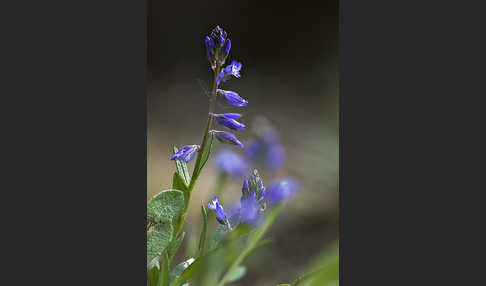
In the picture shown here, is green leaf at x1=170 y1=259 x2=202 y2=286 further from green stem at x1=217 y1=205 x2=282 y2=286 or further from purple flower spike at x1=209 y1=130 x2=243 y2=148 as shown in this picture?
purple flower spike at x1=209 y1=130 x2=243 y2=148

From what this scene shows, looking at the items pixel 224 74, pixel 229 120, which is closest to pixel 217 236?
pixel 229 120

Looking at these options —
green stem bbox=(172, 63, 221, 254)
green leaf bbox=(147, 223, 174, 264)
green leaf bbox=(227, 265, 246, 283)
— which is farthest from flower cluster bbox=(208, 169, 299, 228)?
green leaf bbox=(227, 265, 246, 283)

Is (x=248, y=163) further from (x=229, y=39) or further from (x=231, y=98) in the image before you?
(x=229, y=39)

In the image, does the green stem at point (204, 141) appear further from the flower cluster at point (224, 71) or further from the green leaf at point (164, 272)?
the green leaf at point (164, 272)

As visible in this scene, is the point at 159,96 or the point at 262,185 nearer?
the point at 262,185

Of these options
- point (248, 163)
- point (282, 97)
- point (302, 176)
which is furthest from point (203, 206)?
point (282, 97)

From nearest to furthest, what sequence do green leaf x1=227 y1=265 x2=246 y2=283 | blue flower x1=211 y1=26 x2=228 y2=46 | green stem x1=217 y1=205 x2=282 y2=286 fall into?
1. blue flower x1=211 y1=26 x2=228 y2=46
2. green stem x1=217 y1=205 x2=282 y2=286
3. green leaf x1=227 y1=265 x2=246 y2=283

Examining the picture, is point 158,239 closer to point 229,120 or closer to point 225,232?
point 225,232
